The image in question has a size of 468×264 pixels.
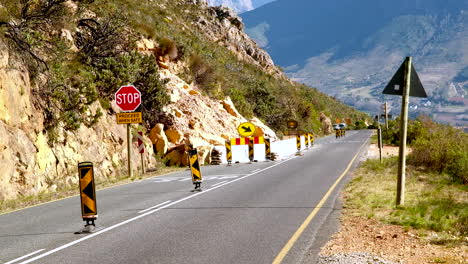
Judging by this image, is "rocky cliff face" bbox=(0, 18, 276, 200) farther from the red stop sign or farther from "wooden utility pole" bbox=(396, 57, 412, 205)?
"wooden utility pole" bbox=(396, 57, 412, 205)

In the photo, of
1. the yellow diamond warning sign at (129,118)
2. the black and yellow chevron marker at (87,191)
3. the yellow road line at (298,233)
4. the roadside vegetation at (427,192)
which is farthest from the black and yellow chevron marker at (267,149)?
the black and yellow chevron marker at (87,191)

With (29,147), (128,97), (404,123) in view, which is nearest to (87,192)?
(404,123)

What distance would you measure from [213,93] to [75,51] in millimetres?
14967

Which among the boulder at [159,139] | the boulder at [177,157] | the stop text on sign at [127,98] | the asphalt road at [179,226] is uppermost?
the stop text on sign at [127,98]

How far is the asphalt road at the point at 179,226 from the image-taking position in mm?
7086

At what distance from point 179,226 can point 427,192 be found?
795 centimetres

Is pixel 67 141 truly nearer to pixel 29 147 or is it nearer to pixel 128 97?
pixel 29 147

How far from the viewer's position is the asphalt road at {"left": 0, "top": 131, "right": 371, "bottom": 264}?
23.2 feet

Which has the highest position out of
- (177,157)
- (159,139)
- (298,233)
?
(159,139)

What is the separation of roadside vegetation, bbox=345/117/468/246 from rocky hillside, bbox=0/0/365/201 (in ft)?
32.3

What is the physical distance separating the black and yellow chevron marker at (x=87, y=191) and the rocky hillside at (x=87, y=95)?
20.3 feet

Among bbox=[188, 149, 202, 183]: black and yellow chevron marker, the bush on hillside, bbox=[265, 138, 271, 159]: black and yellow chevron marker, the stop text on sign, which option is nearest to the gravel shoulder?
bbox=[188, 149, 202, 183]: black and yellow chevron marker

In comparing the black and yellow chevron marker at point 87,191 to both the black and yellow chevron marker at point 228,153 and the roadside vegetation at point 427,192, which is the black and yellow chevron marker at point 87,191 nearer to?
the roadside vegetation at point 427,192

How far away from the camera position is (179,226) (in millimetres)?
9023
